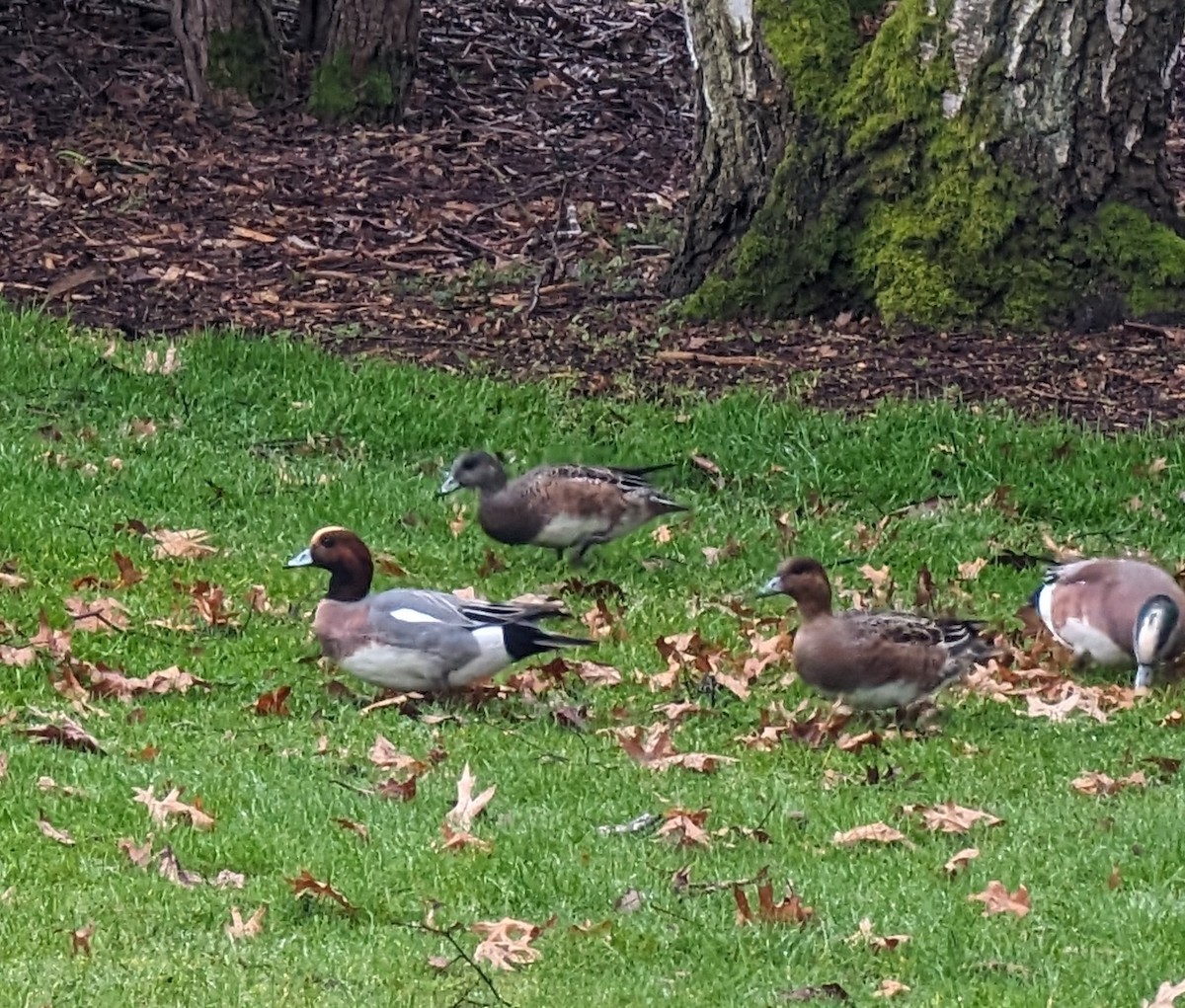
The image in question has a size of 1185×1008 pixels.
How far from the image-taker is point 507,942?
5645mm

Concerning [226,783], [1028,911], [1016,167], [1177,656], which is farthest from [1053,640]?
[1016,167]

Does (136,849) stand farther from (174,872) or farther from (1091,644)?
(1091,644)

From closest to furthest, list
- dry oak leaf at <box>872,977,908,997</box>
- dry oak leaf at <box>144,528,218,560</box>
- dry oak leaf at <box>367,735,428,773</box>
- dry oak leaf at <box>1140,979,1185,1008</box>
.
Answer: dry oak leaf at <box>1140,979,1185,1008</box>, dry oak leaf at <box>872,977,908,997</box>, dry oak leaf at <box>367,735,428,773</box>, dry oak leaf at <box>144,528,218,560</box>

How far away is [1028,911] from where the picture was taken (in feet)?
19.6

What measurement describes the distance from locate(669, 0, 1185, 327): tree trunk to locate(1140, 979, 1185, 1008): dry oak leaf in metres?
7.70

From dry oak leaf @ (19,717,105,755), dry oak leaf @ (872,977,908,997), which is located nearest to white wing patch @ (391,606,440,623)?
dry oak leaf @ (19,717,105,755)

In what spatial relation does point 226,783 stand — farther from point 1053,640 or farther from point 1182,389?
point 1182,389

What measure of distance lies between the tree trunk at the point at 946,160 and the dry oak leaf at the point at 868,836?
664 cm

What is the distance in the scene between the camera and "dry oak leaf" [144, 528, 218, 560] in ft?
31.4

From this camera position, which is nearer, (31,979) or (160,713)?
(31,979)

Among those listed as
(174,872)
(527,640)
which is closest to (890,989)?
(174,872)

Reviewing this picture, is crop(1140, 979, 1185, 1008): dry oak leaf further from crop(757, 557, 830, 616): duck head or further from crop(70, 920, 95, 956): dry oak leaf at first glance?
crop(757, 557, 830, 616): duck head

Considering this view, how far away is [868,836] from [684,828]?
1.73 feet

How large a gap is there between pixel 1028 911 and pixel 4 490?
5.78m
